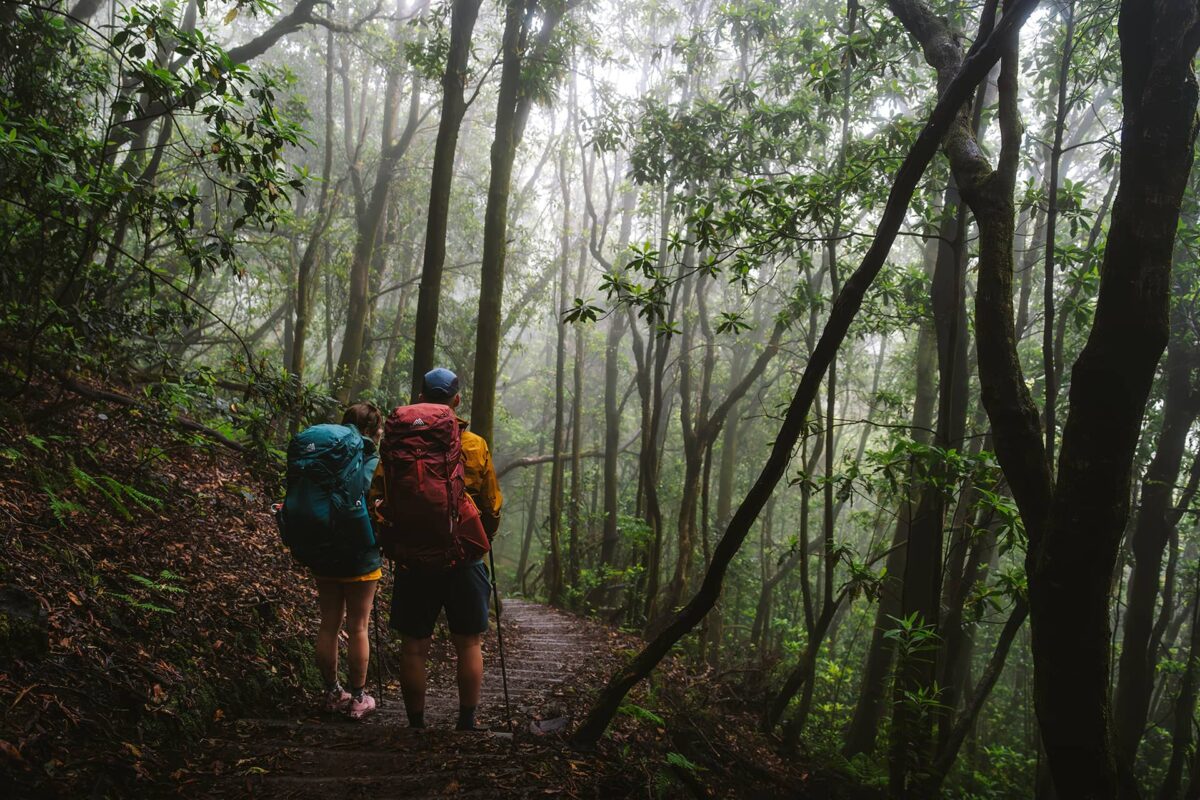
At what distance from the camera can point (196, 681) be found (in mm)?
3889

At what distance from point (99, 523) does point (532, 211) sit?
23.0m

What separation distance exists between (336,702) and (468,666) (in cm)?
97

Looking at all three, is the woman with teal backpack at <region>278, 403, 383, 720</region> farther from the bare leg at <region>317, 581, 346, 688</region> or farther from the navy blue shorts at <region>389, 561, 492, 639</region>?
the navy blue shorts at <region>389, 561, 492, 639</region>

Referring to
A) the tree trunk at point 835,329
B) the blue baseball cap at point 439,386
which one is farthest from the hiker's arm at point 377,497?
the tree trunk at point 835,329

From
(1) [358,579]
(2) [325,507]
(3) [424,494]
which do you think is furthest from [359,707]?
(3) [424,494]

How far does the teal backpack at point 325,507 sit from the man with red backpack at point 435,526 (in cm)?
23

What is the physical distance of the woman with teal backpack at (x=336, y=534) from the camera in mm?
4113

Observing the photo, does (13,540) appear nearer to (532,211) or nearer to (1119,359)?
(1119,359)

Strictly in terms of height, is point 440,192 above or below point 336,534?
above

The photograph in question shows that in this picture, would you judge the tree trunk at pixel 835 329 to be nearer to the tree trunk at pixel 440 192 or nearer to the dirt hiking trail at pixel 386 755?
the dirt hiking trail at pixel 386 755

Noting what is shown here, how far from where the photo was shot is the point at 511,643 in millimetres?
9516

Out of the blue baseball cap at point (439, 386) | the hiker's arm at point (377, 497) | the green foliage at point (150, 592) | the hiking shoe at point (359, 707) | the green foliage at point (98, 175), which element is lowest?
the hiking shoe at point (359, 707)

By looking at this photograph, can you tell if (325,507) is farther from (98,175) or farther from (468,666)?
(98,175)

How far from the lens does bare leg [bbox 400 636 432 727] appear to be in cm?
406
